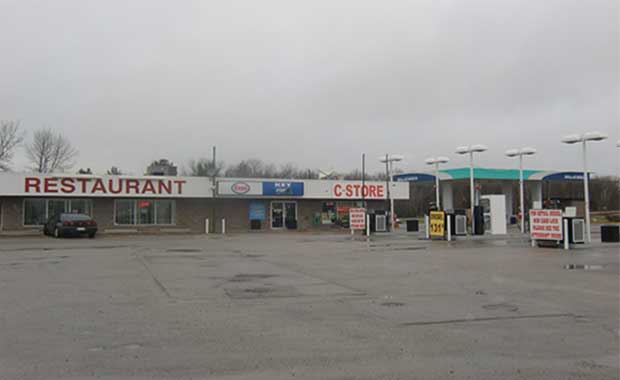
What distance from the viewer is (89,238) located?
32719mm

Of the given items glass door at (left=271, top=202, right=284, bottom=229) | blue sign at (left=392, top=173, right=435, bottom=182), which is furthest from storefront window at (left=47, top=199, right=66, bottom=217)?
blue sign at (left=392, top=173, right=435, bottom=182)

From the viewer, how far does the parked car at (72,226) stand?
3219 cm

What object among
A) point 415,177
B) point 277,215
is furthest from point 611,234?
point 277,215

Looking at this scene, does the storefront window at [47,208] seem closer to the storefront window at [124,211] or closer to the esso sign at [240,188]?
the storefront window at [124,211]

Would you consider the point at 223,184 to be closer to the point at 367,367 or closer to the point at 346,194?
the point at 346,194

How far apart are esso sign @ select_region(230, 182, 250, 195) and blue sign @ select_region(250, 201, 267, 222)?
188cm

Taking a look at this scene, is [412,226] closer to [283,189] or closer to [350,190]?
[350,190]

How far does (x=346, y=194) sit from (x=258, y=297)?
112 ft

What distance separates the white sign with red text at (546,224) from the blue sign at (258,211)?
23.3 meters

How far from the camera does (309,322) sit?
26.4 ft

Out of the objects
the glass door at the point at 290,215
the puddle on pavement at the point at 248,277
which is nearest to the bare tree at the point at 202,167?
the glass door at the point at 290,215

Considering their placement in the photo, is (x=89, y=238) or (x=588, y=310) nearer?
(x=588, y=310)

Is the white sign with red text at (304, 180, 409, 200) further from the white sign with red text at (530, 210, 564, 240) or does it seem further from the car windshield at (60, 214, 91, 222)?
the white sign with red text at (530, 210, 564, 240)

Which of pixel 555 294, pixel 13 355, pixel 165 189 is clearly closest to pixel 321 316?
pixel 13 355
